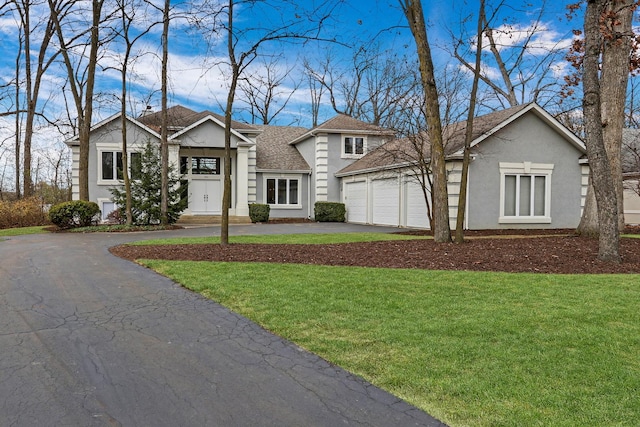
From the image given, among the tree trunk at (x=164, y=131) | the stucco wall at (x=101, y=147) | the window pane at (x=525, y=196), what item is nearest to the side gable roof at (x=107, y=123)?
the stucco wall at (x=101, y=147)

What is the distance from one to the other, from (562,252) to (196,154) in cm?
1859

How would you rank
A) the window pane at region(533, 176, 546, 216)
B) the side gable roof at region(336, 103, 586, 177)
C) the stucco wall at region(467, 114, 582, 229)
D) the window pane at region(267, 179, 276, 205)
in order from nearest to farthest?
1. the side gable roof at region(336, 103, 586, 177)
2. the stucco wall at region(467, 114, 582, 229)
3. the window pane at region(533, 176, 546, 216)
4. the window pane at region(267, 179, 276, 205)

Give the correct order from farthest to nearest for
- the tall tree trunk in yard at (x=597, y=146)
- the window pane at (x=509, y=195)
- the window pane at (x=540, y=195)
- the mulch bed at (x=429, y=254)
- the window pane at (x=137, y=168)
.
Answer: the window pane at (x=137, y=168) < the window pane at (x=540, y=195) < the window pane at (x=509, y=195) < the tall tree trunk in yard at (x=597, y=146) < the mulch bed at (x=429, y=254)

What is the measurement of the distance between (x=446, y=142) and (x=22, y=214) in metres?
18.6

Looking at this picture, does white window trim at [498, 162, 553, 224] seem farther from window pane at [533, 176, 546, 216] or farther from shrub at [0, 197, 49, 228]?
shrub at [0, 197, 49, 228]

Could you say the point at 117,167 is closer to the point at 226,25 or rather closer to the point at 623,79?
the point at 226,25

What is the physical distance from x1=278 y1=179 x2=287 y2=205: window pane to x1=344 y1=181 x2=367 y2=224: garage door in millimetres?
3488

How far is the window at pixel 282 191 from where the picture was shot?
2626cm

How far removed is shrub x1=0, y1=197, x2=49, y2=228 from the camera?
814 inches

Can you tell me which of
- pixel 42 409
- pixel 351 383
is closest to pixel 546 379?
pixel 351 383

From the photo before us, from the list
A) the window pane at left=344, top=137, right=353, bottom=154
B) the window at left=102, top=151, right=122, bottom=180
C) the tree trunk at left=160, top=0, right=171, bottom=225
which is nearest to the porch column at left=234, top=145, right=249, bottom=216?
the tree trunk at left=160, top=0, right=171, bottom=225

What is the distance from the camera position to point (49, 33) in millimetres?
26234

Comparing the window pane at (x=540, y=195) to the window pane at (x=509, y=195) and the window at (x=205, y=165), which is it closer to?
the window pane at (x=509, y=195)

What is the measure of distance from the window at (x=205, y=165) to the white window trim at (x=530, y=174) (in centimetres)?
1430
